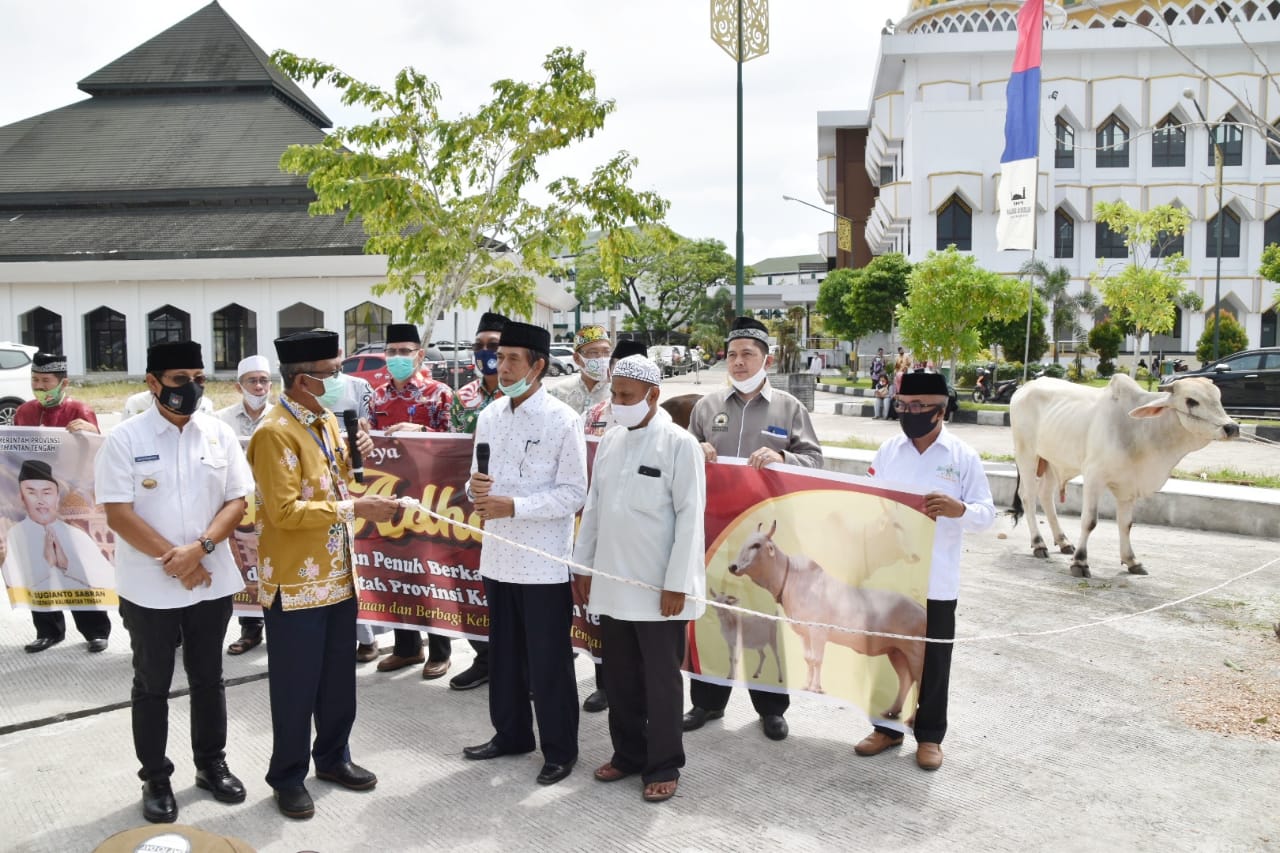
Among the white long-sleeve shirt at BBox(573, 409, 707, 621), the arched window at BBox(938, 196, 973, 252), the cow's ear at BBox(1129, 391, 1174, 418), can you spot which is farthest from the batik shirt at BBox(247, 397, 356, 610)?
the arched window at BBox(938, 196, 973, 252)

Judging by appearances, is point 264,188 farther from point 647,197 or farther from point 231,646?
point 231,646

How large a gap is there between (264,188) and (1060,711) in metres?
41.3

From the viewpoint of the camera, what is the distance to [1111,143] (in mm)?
52219

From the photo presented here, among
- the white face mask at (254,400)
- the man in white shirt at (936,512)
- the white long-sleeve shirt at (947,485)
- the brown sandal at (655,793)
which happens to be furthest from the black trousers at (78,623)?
the white long-sleeve shirt at (947,485)

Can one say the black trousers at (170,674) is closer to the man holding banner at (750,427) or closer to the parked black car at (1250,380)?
the man holding banner at (750,427)

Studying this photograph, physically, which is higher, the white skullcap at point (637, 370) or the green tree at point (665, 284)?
the green tree at point (665, 284)

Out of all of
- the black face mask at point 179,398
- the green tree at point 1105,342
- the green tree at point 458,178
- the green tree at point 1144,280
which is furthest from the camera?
the green tree at point 1105,342

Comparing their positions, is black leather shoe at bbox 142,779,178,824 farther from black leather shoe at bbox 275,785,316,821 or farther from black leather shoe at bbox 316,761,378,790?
black leather shoe at bbox 316,761,378,790

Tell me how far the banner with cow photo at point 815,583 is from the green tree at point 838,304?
44.0 m

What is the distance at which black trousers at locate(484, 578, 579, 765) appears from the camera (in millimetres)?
4379

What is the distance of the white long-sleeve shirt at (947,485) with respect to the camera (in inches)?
177

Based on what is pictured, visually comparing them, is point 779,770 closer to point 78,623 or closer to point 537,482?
point 537,482

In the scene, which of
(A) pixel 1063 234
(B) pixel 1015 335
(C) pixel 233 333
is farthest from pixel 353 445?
(A) pixel 1063 234

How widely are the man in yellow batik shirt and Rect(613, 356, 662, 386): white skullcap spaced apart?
1.11m
